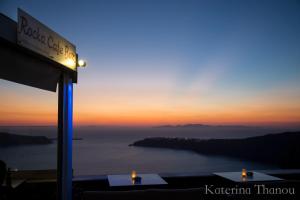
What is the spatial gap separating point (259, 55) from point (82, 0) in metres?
4.46

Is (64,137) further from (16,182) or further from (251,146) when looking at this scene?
(251,146)

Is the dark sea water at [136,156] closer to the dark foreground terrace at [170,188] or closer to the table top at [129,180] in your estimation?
the dark foreground terrace at [170,188]

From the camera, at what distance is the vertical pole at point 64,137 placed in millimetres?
2908

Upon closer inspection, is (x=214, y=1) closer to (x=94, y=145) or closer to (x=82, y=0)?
(x=82, y=0)

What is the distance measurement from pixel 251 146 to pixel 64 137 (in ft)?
19.8

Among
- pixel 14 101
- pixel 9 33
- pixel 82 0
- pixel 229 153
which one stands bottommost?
pixel 229 153

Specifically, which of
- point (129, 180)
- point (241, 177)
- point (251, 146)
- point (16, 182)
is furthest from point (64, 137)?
point (251, 146)

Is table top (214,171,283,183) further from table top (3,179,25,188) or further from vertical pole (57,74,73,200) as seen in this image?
table top (3,179,25,188)

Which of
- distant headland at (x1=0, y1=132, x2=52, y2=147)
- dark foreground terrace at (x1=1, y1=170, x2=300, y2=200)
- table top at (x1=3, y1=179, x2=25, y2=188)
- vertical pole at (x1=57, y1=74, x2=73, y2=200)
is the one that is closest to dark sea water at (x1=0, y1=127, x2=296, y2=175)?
dark foreground terrace at (x1=1, y1=170, x2=300, y2=200)

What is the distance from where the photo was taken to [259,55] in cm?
663

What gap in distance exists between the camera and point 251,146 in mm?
7457

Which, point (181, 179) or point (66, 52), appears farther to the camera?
point (181, 179)

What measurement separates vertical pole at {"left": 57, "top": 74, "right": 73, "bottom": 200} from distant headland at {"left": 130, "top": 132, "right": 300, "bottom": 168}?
4499mm

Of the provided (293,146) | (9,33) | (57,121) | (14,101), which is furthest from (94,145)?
(9,33)
